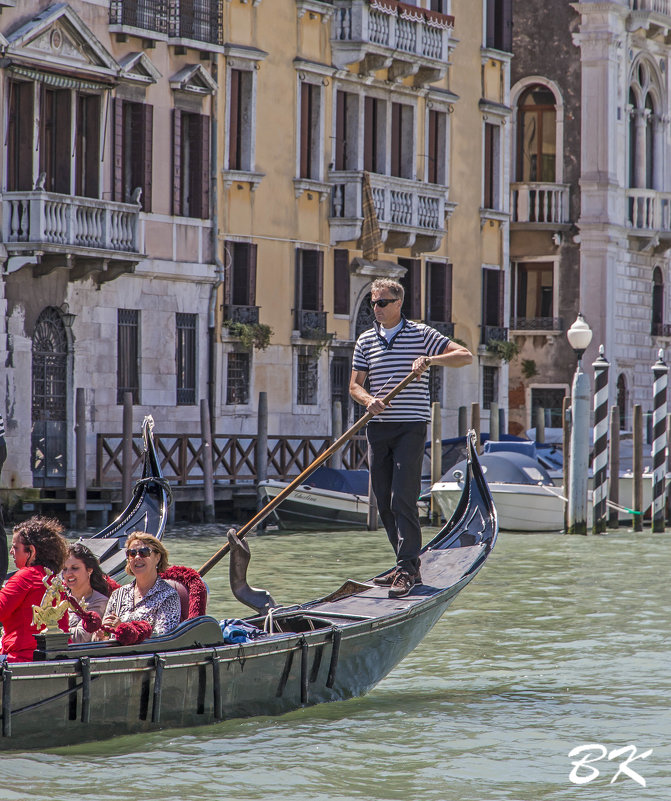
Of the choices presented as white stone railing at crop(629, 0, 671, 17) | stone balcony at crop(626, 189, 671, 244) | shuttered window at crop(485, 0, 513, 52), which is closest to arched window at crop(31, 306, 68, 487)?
shuttered window at crop(485, 0, 513, 52)

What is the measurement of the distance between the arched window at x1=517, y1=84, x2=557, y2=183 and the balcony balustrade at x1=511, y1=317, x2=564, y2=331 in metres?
2.30

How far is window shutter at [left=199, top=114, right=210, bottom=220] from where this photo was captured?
20.9 metres

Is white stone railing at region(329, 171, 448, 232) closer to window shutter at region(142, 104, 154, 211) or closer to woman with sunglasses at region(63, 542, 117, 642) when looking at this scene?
window shutter at region(142, 104, 154, 211)

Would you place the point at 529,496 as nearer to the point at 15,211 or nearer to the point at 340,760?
the point at 15,211

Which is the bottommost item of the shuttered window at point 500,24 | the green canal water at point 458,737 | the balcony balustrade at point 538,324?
→ the green canal water at point 458,737

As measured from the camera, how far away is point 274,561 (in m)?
15.6

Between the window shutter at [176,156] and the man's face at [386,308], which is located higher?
the window shutter at [176,156]

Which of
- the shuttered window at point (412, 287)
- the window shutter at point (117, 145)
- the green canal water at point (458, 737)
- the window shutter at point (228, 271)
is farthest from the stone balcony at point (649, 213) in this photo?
the green canal water at point (458, 737)

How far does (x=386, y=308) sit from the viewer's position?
8539mm

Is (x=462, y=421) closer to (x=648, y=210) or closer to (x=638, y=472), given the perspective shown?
(x=638, y=472)

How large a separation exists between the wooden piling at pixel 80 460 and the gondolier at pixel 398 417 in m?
9.22

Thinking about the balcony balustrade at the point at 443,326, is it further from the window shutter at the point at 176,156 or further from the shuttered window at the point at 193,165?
the window shutter at the point at 176,156

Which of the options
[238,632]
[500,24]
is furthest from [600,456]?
[238,632]

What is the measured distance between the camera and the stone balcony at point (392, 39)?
22828 mm
